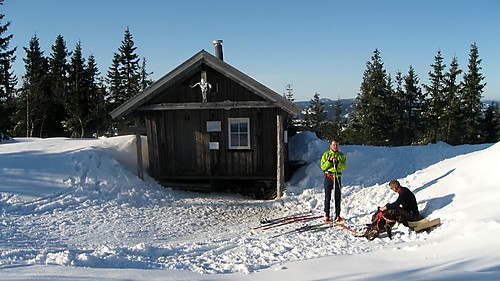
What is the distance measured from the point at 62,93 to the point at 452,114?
3766cm

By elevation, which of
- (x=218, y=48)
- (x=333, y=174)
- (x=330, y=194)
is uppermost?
(x=218, y=48)

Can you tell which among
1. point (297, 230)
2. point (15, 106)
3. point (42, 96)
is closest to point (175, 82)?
point (297, 230)

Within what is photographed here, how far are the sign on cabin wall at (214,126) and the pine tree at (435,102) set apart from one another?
1167 inches

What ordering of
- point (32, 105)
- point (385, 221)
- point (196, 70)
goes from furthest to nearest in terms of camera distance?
point (32, 105), point (196, 70), point (385, 221)

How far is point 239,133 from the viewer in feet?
44.0

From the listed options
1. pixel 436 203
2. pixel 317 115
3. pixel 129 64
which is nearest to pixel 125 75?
pixel 129 64

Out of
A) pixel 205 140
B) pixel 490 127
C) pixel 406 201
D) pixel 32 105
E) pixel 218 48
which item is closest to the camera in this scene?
pixel 406 201

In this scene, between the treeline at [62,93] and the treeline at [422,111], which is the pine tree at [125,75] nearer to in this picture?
the treeline at [62,93]

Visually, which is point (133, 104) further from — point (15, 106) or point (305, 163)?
point (15, 106)

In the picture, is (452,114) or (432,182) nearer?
(432,182)

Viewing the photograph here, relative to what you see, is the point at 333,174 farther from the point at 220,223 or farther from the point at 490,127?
the point at 490,127

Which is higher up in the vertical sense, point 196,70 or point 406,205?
point 196,70

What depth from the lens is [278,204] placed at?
11531 mm

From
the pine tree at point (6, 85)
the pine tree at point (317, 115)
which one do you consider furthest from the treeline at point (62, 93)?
the pine tree at point (317, 115)
